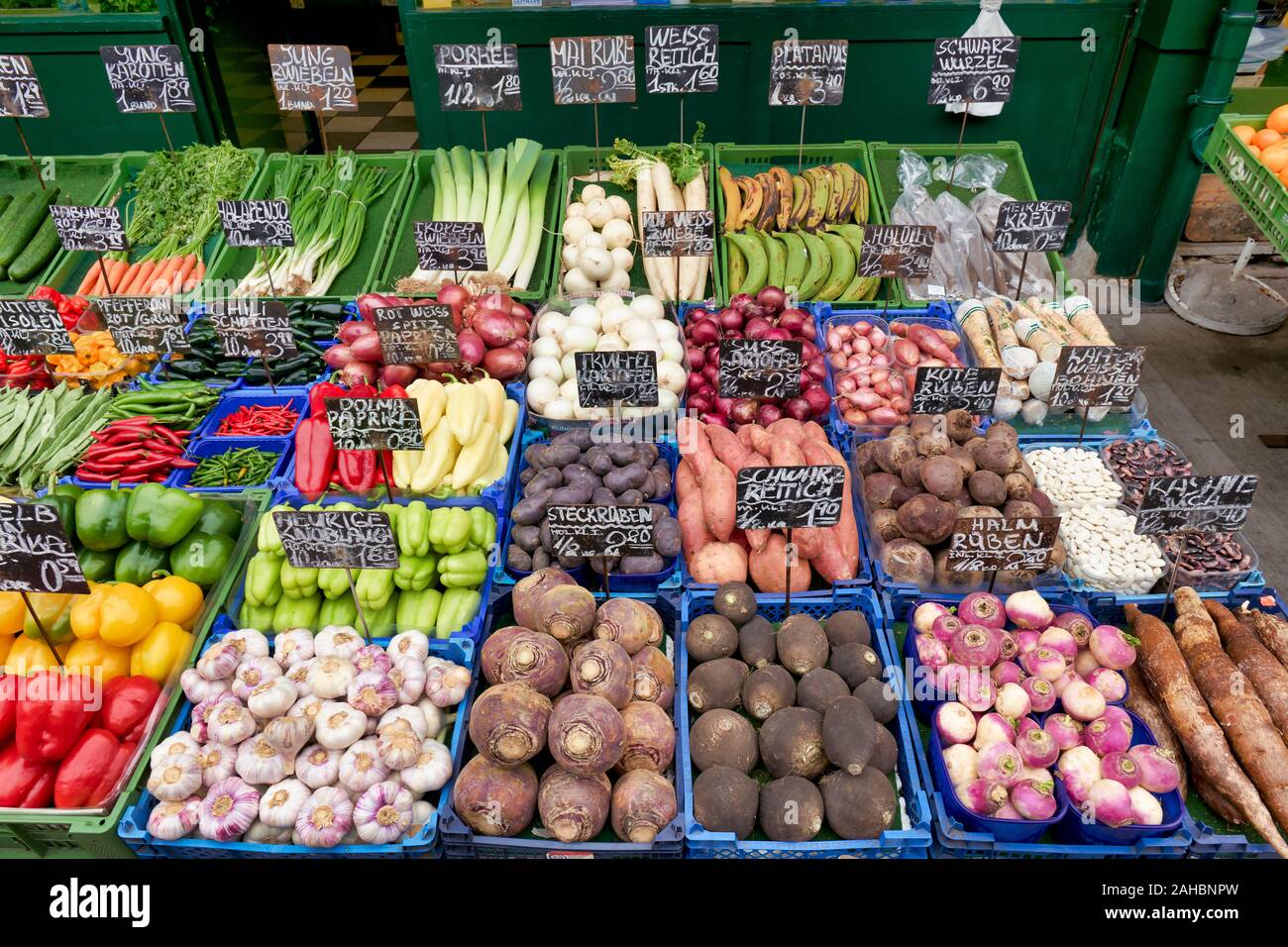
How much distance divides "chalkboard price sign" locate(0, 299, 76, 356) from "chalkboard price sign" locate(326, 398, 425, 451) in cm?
170

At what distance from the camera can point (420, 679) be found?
7.95 ft

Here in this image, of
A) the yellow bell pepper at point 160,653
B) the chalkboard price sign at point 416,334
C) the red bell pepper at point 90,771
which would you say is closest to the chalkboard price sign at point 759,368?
the chalkboard price sign at point 416,334

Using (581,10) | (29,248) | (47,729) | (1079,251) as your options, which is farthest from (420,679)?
(1079,251)

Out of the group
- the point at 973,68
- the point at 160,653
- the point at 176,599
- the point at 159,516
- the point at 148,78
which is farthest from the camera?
the point at 148,78

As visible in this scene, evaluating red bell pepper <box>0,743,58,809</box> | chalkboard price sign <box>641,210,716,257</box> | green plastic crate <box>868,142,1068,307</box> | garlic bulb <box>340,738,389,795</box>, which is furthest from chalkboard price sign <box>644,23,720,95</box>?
red bell pepper <box>0,743,58,809</box>

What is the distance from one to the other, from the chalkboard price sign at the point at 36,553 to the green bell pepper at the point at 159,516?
42 centimetres

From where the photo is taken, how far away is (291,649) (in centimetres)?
250

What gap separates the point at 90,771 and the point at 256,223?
2.52 metres

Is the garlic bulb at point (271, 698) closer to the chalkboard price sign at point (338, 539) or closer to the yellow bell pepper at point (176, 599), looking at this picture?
the chalkboard price sign at point (338, 539)

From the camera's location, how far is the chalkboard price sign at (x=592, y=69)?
4258mm

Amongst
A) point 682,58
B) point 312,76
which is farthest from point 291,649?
point 682,58

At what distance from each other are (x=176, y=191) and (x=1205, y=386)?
6486 mm

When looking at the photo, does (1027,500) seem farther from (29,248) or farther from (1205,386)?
(29,248)

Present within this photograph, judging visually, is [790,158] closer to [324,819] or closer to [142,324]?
[142,324]
